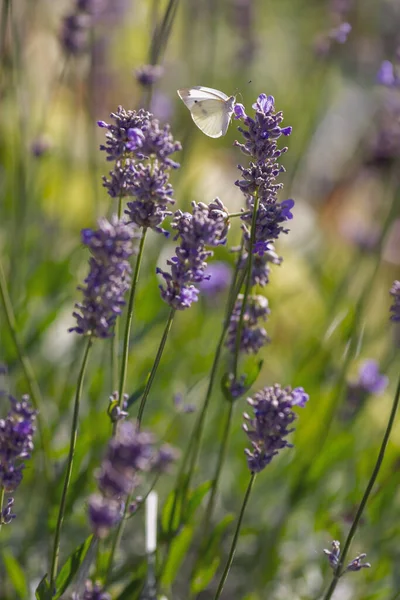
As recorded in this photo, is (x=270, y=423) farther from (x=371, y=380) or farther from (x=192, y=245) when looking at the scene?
(x=371, y=380)

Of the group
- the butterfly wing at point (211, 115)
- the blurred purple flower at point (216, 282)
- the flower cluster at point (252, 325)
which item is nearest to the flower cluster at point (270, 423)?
the flower cluster at point (252, 325)

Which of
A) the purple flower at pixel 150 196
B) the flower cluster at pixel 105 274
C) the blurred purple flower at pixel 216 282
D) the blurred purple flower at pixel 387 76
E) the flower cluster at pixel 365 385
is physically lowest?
the flower cluster at pixel 105 274

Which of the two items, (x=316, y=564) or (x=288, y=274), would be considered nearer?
(x=316, y=564)

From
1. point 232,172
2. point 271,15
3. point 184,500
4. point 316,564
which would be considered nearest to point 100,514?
point 184,500

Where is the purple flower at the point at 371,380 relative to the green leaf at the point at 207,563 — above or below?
above

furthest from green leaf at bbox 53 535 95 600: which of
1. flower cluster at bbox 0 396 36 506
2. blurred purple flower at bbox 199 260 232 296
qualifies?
blurred purple flower at bbox 199 260 232 296

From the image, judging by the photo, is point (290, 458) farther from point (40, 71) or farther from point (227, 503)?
point (40, 71)

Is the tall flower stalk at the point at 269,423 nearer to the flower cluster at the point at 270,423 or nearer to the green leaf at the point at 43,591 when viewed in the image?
the flower cluster at the point at 270,423
